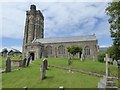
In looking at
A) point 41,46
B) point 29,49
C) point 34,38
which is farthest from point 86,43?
point 34,38

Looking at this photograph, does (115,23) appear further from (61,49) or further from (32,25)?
(32,25)

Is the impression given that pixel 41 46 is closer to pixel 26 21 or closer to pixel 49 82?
pixel 26 21

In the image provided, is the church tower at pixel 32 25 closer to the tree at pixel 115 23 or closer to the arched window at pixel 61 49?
the arched window at pixel 61 49

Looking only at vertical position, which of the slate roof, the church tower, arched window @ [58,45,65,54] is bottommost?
arched window @ [58,45,65,54]

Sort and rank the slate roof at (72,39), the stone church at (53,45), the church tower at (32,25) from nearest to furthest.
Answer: the stone church at (53,45)
the slate roof at (72,39)
the church tower at (32,25)

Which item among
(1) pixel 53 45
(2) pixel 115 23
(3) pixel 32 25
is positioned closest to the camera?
(2) pixel 115 23

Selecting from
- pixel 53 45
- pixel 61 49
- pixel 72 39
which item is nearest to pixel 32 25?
pixel 53 45

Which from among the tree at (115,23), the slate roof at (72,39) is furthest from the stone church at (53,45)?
the tree at (115,23)

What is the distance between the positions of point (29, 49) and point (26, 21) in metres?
23.6

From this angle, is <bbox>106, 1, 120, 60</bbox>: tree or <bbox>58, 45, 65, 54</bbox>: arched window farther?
<bbox>58, 45, 65, 54</bbox>: arched window

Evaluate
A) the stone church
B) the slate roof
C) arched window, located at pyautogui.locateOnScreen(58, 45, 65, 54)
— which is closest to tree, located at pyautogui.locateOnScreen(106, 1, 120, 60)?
the stone church

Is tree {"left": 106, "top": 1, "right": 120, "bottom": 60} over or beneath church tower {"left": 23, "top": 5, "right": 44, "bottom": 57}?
beneath

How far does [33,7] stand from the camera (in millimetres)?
82938

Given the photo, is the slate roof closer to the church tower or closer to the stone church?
the stone church
